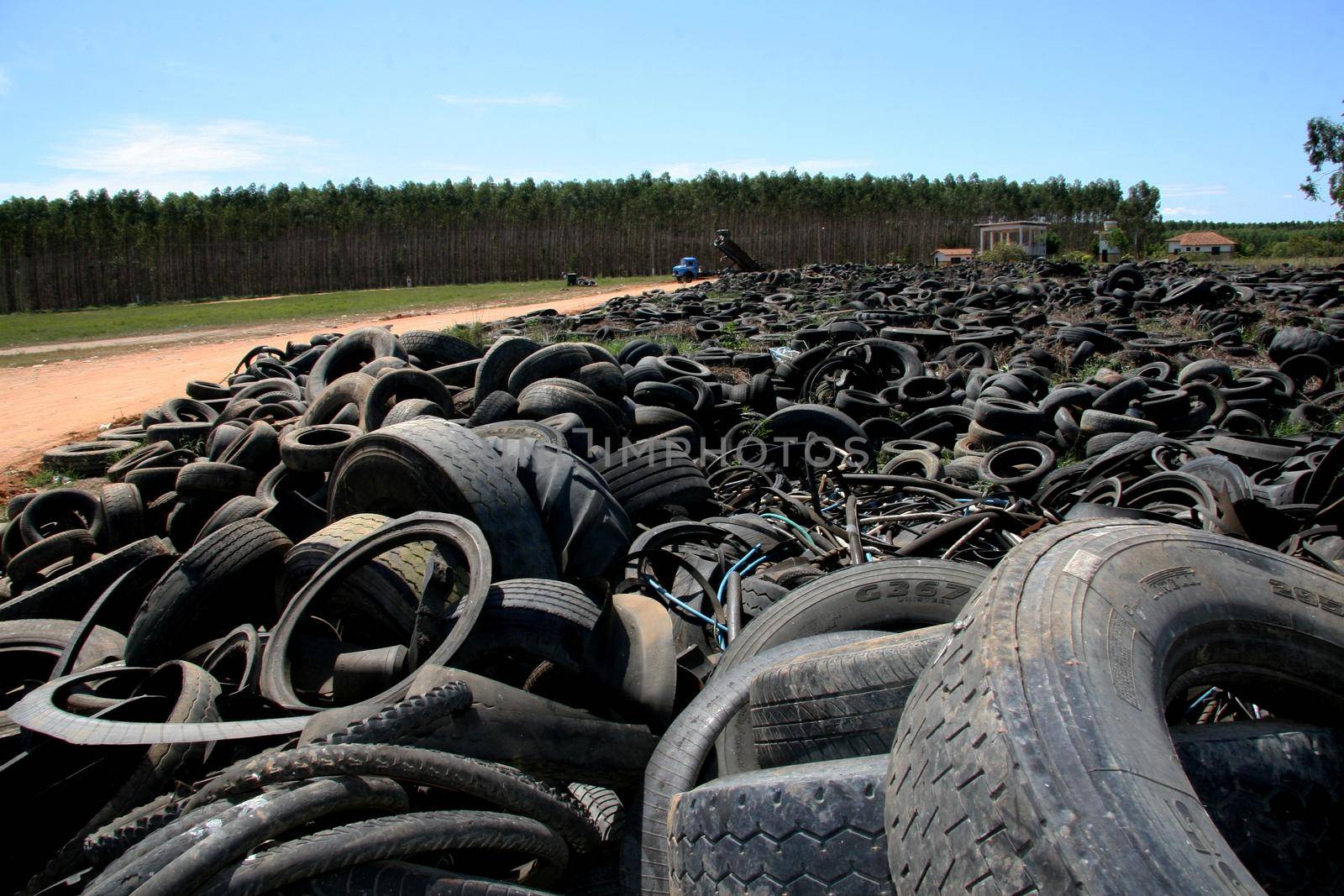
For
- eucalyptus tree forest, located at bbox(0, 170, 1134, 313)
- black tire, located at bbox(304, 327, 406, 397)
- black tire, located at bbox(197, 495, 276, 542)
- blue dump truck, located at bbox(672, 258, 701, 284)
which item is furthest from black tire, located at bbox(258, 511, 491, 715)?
eucalyptus tree forest, located at bbox(0, 170, 1134, 313)

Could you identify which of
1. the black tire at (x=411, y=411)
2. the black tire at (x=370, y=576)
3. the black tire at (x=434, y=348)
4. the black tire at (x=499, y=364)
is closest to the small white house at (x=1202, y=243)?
the black tire at (x=434, y=348)

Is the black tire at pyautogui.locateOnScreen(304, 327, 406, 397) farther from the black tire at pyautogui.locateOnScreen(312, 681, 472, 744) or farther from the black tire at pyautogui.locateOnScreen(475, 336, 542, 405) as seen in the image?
the black tire at pyautogui.locateOnScreen(312, 681, 472, 744)

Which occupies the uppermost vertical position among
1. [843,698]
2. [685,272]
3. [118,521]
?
[685,272]

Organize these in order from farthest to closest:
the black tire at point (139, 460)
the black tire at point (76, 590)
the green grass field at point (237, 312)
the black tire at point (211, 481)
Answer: the green grass field at point (237, 312) < the black tire at point (139, 460) < the black tire at point (211, 481) < the black tire at point (76, 590)

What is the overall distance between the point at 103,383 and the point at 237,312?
51.5 ft

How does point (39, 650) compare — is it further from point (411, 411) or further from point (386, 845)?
point (386, 845)

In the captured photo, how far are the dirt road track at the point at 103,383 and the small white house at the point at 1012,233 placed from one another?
4269 centimetres

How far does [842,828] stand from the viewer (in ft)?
6.22

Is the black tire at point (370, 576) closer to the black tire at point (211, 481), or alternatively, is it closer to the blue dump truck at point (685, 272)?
the black tire at point (211, 481)

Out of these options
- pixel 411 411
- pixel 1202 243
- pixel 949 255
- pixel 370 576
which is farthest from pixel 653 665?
pixel 1202 243

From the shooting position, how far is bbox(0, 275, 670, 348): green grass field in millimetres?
23062

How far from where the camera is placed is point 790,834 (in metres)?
1.93

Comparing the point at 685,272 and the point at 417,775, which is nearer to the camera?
the point at 417,775

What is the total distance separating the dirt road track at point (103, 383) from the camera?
10.3 m
